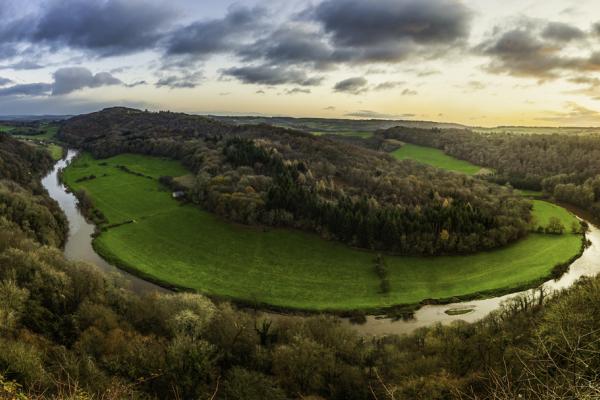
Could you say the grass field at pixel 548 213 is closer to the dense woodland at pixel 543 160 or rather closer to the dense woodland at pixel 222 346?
the dense woodland at pixel 543 160

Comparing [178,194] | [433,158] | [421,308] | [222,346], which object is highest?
[433,158]

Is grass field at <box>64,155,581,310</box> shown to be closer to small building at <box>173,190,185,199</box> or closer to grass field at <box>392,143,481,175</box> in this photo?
small building at <box>173,190,185,199</box>

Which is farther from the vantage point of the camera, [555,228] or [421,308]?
[555,228]

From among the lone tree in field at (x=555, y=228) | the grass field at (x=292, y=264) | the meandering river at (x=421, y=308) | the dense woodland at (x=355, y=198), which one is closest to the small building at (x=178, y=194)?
the dense woodland at (x=355, y=198)

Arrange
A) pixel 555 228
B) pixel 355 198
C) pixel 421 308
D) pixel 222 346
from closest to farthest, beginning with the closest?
1. pixel 222 346
2. pixel 421 308
3. pixel 555 228
4. pixel 355 198

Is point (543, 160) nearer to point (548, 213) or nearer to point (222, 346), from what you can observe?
point (548, 213)

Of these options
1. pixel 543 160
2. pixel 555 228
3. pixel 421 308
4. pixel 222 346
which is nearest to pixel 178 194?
pixel 421 308
